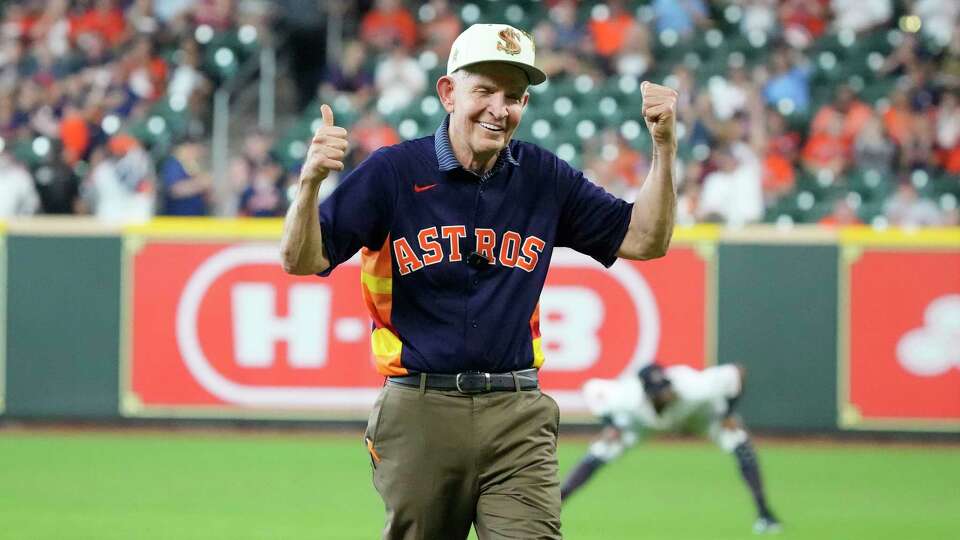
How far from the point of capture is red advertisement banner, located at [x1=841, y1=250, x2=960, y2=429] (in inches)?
501

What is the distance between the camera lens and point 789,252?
42.5 feet

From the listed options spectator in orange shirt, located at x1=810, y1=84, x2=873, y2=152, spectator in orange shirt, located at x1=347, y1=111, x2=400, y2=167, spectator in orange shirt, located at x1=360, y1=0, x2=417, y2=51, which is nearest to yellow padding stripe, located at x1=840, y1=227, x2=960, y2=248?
spectator in orange shirt, located at x1=810, y1=84, x2=873, y2=152

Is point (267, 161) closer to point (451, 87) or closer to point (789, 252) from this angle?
point (789, 252)

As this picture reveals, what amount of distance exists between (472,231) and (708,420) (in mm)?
5073

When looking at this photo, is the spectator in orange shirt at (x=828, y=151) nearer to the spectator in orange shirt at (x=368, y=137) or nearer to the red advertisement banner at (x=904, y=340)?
the red advertisement banner at (x=904, y=340)

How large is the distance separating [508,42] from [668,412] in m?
5.06

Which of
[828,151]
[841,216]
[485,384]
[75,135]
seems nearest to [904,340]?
[841,216]

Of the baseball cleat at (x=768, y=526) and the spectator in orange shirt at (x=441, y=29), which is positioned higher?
→ the spectator in orange shirt at (x=441, y=29)

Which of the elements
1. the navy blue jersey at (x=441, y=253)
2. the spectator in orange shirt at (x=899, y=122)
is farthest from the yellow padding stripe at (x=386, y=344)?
the spectator in orange shirt at (x=899, y=122)

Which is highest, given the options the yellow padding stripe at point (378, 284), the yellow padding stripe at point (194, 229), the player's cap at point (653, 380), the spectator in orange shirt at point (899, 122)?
the spectator in orange shirt at point (899, 122)

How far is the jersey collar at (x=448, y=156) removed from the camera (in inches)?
177

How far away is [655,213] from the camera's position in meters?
4.57

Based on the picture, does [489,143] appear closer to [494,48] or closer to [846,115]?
[494,48]

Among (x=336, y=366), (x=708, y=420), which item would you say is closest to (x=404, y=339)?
(x=708, y=420)
